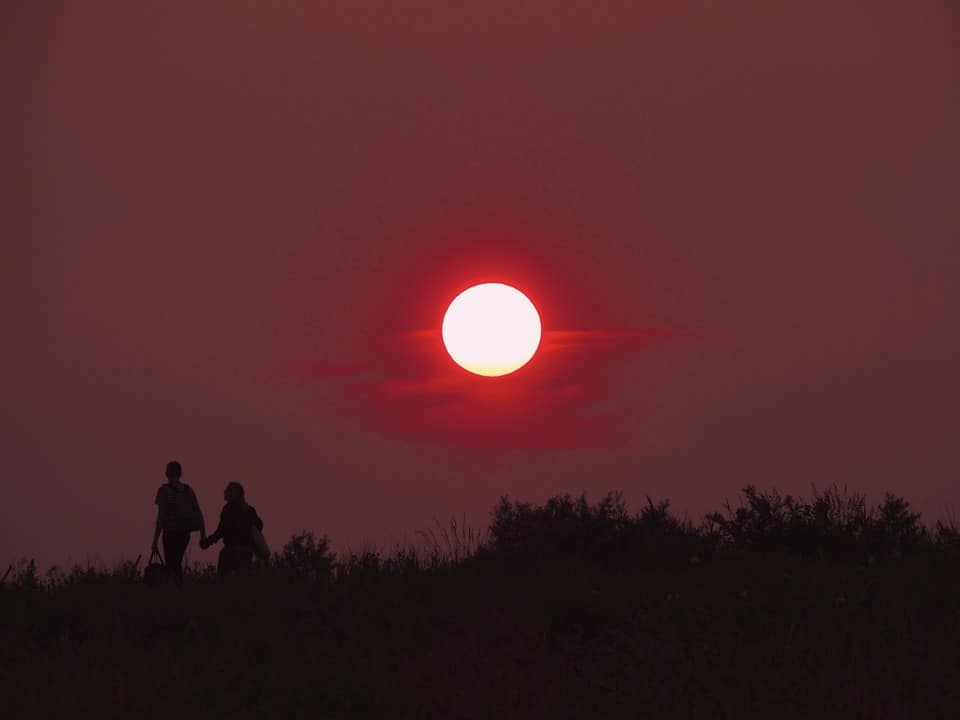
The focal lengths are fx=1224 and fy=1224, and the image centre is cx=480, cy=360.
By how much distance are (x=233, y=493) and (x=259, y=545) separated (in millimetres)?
776

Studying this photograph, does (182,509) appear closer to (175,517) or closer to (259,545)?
(175,517)

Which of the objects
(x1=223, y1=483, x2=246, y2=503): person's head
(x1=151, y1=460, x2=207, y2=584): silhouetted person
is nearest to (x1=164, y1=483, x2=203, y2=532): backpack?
(x1=151, y1=460, x2=207, y2=584): silhouetted person

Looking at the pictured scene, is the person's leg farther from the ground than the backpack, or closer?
closer

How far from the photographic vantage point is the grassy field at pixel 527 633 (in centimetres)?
948

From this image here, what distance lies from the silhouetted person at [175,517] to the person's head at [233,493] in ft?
1.73

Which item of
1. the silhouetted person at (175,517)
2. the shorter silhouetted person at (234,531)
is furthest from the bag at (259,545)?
the silhouetted person at (175,517)

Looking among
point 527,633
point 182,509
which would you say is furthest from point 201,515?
point 527,633

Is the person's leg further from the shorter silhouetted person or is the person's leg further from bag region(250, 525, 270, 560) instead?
bag region(250, 525, 270, 560)

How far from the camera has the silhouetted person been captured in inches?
639

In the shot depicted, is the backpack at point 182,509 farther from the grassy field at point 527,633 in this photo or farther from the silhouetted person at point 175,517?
the grassy field at point 527,633

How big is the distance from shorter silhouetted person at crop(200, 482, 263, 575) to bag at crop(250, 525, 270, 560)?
0.05 meters

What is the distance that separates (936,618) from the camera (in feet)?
39.1

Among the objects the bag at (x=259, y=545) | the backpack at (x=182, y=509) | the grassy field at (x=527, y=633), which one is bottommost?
the grassy field at (x=527, y=633)

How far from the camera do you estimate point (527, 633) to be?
11.7 meters
